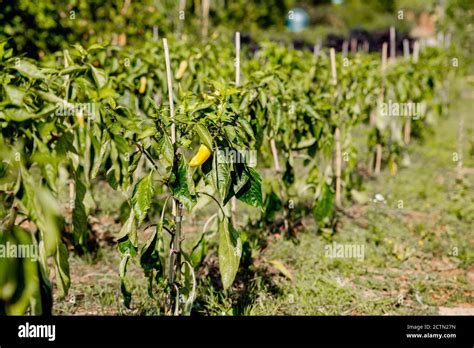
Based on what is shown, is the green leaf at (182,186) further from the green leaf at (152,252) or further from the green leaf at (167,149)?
the green leaf at (152,252)

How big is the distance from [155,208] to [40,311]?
2469 mm

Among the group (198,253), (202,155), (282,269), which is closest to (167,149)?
(202,155)

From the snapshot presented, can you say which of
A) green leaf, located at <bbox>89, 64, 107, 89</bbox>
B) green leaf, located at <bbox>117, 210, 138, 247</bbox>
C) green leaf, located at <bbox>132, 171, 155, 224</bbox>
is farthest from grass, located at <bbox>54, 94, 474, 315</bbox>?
green leaf, located at <bbox>89, 64, 107, 89</bbox>

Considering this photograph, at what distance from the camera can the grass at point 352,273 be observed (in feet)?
9.33

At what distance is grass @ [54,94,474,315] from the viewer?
2.84 metres

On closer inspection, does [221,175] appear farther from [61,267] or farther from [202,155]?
[61,267]

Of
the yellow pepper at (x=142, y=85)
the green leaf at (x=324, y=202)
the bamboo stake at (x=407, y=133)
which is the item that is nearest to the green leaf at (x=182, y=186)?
the green leaf at (x=324, y=202)

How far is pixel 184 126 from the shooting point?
224cm

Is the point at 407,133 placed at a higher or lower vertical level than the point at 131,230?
higher

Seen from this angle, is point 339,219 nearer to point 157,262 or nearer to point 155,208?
point 155,208

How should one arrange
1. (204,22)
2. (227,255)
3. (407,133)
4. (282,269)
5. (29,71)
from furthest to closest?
1. (204,22)
2. (407,133)
3. (282,269)
4. (227,255)
5. (29,71)

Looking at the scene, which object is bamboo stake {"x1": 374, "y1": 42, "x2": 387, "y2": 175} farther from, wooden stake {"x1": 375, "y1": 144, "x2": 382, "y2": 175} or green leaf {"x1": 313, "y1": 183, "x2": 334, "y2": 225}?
green leaf {"x1": 313, "y1": 183, "x2": 334, "y2": 225}

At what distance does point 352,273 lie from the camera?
3.38 meters
